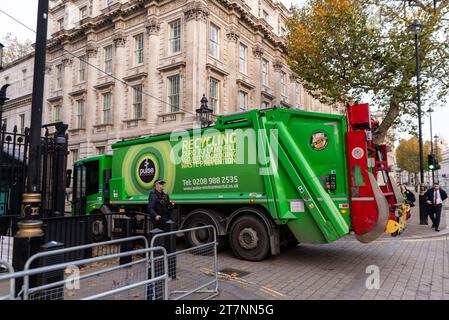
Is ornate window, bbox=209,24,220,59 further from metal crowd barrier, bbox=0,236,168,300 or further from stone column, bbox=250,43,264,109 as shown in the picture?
metal crowd barrier, bbox=0,236,168,300

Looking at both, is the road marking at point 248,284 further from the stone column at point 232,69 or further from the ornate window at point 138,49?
the ornate window at point 138,49

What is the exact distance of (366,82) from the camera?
16406 millimetres

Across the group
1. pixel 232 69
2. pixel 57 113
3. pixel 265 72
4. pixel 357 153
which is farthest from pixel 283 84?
pixel 357 153

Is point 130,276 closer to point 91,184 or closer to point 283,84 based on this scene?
point 91,184

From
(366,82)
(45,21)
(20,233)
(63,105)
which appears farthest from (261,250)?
(63,105)

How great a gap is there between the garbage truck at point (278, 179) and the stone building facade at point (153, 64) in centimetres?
1228

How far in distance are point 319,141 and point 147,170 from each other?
15.9 ft

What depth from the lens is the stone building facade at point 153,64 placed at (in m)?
21.0

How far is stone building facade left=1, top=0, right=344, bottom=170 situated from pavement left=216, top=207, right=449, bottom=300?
1396cm

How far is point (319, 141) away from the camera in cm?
642

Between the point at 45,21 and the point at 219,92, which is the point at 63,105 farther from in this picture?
the point at 45,21

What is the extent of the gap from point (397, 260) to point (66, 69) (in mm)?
29962

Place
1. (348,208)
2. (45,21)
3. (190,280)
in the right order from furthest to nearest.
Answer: (348,208) → (190,280) → (45,21)

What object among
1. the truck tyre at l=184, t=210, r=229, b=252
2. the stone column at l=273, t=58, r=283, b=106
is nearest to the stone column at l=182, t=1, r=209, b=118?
the stone column at l=273, t=58, r=283, b=106
